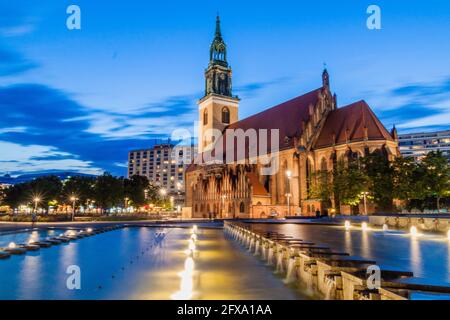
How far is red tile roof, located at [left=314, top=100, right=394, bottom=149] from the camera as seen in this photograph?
62969mm

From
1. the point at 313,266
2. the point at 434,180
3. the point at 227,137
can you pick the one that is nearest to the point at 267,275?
the point at 313,266

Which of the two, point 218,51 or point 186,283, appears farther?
point 218,51

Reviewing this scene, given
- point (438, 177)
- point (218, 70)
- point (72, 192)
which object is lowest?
point (72, 192)

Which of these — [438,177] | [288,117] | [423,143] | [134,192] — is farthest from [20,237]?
[423,143]

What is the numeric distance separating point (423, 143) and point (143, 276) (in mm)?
194637

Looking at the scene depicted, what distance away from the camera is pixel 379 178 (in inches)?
2012

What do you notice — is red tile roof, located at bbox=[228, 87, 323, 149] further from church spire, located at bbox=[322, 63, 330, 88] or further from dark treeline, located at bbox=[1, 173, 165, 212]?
dark treeline, located at bbox=[1, 173, 165, 212]

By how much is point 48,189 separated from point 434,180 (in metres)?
82.6

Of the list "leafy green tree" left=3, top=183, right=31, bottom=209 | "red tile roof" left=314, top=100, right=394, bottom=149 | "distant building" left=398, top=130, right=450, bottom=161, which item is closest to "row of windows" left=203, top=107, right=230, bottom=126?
"red tile roof" left=314, top=100, right=394, bottom=149

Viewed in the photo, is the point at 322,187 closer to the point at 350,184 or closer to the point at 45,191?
the point at 350,184

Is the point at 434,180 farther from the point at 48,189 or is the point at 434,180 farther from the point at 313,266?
the point at 48,189

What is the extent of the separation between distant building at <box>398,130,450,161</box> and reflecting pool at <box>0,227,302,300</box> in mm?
179045

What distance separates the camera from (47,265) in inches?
580
